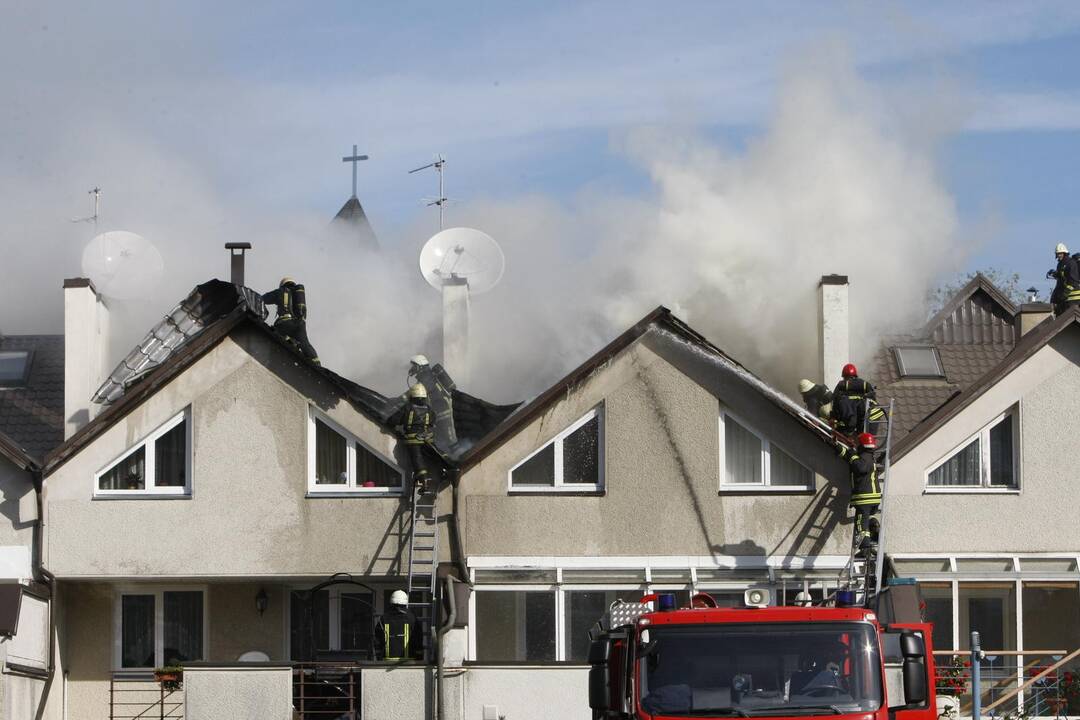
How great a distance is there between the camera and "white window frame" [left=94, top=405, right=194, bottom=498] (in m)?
22.4

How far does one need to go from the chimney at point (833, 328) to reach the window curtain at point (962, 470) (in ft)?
8.41

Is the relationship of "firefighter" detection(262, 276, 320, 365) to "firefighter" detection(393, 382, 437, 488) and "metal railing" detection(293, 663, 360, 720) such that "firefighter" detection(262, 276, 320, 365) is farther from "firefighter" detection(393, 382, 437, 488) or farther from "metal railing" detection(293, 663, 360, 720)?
"metal railing" detection(293, 663, 360, 720)

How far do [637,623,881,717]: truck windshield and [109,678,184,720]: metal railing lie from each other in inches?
459

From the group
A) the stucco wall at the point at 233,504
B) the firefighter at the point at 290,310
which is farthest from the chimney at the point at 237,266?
the stucco wall at the point at 233,504

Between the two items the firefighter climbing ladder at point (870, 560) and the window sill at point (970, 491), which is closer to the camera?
the firefighter climbing ladder at point (870, 560)

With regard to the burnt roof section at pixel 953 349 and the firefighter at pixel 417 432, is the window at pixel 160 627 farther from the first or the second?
the burnt roof section at pixel 953 349

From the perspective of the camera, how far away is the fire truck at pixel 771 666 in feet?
39.5

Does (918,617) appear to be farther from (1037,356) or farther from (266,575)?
(266,575)

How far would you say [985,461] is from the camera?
22844 millimetres

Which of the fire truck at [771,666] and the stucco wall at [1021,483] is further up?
the stucco wall at [1021,483]

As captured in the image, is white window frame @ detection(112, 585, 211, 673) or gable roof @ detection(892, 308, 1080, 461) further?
white window frame @ detection(112, 585, 211, 673)

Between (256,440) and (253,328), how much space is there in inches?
58.0

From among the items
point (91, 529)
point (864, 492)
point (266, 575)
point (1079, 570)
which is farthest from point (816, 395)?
point (91, 529)

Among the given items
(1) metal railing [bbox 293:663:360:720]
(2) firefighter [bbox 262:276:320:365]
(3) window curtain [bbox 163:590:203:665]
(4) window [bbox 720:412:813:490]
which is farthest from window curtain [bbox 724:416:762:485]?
(3) window curtain [bbox 163:590:203:665]
